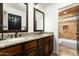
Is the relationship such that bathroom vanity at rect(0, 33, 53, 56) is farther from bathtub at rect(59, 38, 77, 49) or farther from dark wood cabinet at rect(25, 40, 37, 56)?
bathtub at rect(59, 38, 77, 49)

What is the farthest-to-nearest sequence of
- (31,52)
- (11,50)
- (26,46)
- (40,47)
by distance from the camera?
(40,47) < (31,52) < (26,46) < (11,50)

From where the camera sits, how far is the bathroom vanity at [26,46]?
114 centimetres

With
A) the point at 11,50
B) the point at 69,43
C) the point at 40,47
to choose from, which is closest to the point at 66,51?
the point at 69,43

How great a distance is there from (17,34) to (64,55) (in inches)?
36.5

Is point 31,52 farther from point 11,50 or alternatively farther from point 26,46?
point 11,50

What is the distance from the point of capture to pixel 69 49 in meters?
1.52

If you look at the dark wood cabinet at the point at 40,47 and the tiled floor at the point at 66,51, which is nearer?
the tiled floor at the point at 66,51

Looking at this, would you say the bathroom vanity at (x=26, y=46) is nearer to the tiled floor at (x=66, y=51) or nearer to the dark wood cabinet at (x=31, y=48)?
the dark wood cabinet at (x=31, y=48)

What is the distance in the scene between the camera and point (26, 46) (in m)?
1.42

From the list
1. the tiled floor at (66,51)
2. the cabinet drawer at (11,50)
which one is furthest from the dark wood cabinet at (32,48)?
the tiled floor at (66,51)

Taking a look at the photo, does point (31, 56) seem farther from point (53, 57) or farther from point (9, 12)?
point (9, 12)

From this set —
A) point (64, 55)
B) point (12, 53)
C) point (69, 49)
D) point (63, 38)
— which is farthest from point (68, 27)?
point (12, 53)

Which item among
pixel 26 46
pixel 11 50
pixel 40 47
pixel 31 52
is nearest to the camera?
Result: pixel 11 50

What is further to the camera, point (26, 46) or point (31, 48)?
point (31, 48)
